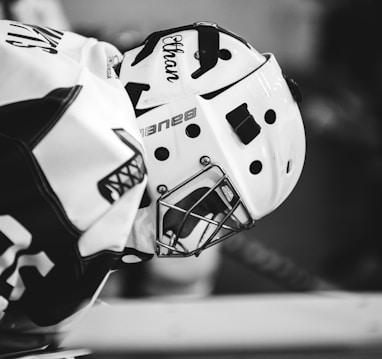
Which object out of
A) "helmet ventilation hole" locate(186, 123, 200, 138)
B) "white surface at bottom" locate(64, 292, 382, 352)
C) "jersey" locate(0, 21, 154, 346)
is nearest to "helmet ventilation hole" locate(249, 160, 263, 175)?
"helmet ventilation hole" locate(186, 123, 200, 138)

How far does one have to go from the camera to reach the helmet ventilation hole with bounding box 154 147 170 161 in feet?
3.46

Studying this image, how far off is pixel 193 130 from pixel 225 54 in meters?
0.16

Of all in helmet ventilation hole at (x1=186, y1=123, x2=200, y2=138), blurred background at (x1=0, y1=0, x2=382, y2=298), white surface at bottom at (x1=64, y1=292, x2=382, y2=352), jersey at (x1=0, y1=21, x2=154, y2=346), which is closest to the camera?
jersey at (x1=0, y1=21, x2=154, y2=346)

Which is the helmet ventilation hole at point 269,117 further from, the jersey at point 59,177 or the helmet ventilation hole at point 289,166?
the jersey at point 59,177

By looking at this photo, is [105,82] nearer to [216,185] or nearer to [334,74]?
[216,185]

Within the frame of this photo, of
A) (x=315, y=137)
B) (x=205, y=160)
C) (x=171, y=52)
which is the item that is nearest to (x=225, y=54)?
(x=171, y=52)

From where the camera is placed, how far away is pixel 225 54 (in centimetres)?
111

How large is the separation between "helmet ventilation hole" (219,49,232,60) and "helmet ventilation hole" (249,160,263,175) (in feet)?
0.60

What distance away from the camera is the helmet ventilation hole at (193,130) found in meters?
1.05

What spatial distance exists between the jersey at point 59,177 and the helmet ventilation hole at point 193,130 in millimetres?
140

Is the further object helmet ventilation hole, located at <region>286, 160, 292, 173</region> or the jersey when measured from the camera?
helmet ventilation hole, located at <region>286, 160, 292, 173</region>

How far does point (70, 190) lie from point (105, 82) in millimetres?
190

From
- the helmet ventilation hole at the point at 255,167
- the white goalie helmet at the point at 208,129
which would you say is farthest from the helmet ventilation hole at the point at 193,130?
the helmet ventilation hole at the point at 255,167

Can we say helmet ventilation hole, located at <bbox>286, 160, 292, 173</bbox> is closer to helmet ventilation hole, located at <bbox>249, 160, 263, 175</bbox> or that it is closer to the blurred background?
helmet ventilation hole, located at <bbox>249, 160, 263, 175</bbox>
